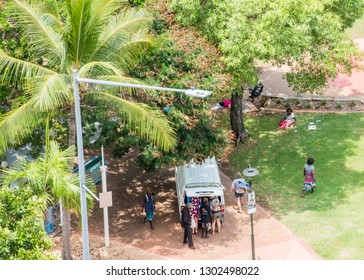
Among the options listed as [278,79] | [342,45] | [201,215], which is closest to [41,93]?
[201,215]

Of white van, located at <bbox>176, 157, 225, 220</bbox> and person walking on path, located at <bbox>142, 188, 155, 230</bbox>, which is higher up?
white van, located at <bbox>176, 157, 225, 220</bbox>

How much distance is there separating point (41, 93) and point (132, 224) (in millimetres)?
7365

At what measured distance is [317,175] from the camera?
25609 mm

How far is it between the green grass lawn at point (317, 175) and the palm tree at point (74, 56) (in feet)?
19.8

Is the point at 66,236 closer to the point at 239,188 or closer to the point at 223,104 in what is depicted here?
the point at 239,188

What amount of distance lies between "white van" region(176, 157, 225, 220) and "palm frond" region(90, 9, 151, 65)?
4953 mm

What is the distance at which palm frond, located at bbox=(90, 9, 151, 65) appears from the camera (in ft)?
62.5

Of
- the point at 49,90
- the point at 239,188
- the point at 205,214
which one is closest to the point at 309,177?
the point at 239,188

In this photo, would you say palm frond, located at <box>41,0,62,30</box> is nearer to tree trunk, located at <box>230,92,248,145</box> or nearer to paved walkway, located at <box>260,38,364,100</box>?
tree trunk, located at <box>230,92,248,145</box>

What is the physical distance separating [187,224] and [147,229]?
1.97 metres

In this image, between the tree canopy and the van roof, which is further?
the van roof

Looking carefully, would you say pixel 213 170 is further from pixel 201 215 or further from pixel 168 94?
pixel 168 94

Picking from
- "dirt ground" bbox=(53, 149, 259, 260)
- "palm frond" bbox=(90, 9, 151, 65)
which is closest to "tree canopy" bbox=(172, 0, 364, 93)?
"palm frond" bbox=(90, 9, 151, 65)

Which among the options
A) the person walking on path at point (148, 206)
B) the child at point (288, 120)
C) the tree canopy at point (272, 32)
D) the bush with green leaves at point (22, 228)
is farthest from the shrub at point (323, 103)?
the bush with green leaves at point (22, 228)
